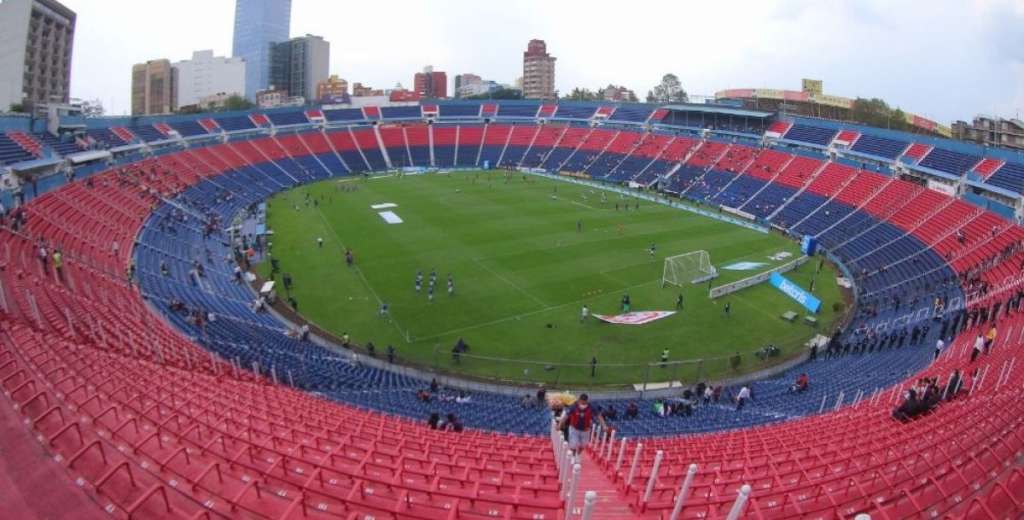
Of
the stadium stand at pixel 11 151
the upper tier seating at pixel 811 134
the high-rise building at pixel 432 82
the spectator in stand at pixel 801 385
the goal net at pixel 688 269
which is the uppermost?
the high-rise building at pixel 432 82

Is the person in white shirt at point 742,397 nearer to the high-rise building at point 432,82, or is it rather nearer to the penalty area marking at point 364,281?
the penalty area marking at point 364,281

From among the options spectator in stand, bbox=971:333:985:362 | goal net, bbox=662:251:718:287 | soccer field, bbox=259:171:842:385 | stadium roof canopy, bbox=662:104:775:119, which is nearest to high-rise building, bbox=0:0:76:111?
soccer field, bbox=259:171:842:385

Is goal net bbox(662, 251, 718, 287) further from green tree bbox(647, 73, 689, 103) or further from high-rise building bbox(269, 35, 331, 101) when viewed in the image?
high-rise building bbox(269, 35, 331, 101)

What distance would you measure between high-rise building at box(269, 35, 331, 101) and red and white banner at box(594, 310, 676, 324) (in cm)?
16890

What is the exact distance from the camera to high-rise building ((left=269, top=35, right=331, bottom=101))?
181 meters

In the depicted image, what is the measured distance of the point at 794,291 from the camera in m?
34.1

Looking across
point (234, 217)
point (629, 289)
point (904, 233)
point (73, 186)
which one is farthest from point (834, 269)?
point (73, 186)

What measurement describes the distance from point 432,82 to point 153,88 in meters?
78.9

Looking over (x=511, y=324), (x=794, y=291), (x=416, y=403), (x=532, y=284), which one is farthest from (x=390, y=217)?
(x=416, y=403)

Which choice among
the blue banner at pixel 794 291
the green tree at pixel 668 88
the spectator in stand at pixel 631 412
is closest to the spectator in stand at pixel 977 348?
the spectator in stand at pixel 631 412

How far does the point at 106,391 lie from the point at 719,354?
23772mm

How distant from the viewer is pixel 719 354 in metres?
27.2

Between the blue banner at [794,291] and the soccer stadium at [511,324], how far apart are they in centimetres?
15

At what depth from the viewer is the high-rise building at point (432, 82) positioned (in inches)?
7598
